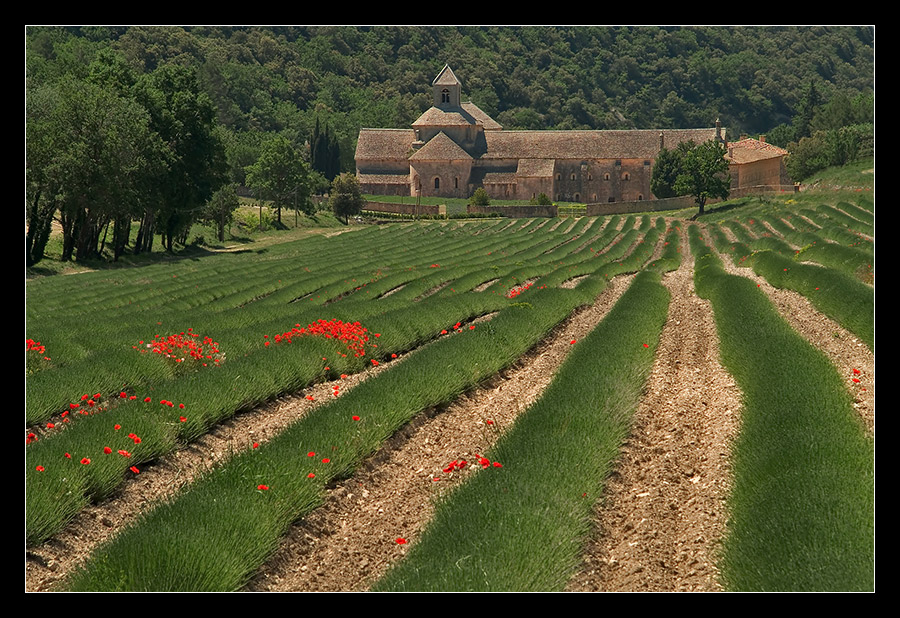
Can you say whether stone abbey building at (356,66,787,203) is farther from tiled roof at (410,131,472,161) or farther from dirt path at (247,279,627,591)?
dirt path at (247,279,627,591)

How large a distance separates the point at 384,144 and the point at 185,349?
109 meters

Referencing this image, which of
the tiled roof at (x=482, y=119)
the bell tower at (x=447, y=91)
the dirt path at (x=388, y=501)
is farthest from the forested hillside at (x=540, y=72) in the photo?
the dirt path at (x=388, y=501)

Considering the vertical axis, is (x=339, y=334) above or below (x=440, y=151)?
below

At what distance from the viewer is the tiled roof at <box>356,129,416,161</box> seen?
119625 millimetres

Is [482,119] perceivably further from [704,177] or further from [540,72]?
[540,72]

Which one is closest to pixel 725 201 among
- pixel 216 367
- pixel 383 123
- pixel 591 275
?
pixel 591 275

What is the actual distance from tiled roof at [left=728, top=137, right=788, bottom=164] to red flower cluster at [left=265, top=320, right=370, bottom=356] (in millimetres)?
95241

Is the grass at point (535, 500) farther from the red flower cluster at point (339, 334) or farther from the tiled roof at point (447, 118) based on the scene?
the tiled roof at point (447, 118)

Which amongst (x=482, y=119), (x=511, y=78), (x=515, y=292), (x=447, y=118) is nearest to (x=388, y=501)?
(x=515, y=292)

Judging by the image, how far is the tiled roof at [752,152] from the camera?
10181cm

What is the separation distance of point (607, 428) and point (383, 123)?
479ft

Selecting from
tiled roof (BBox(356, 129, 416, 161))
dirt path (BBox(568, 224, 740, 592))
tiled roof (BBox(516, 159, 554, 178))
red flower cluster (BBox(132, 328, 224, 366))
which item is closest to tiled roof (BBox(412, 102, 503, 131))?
tiled roof (BBox(356, 129, 416, 161))

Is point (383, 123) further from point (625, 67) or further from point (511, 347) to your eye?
point (511, 347)

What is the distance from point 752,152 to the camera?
339ft
